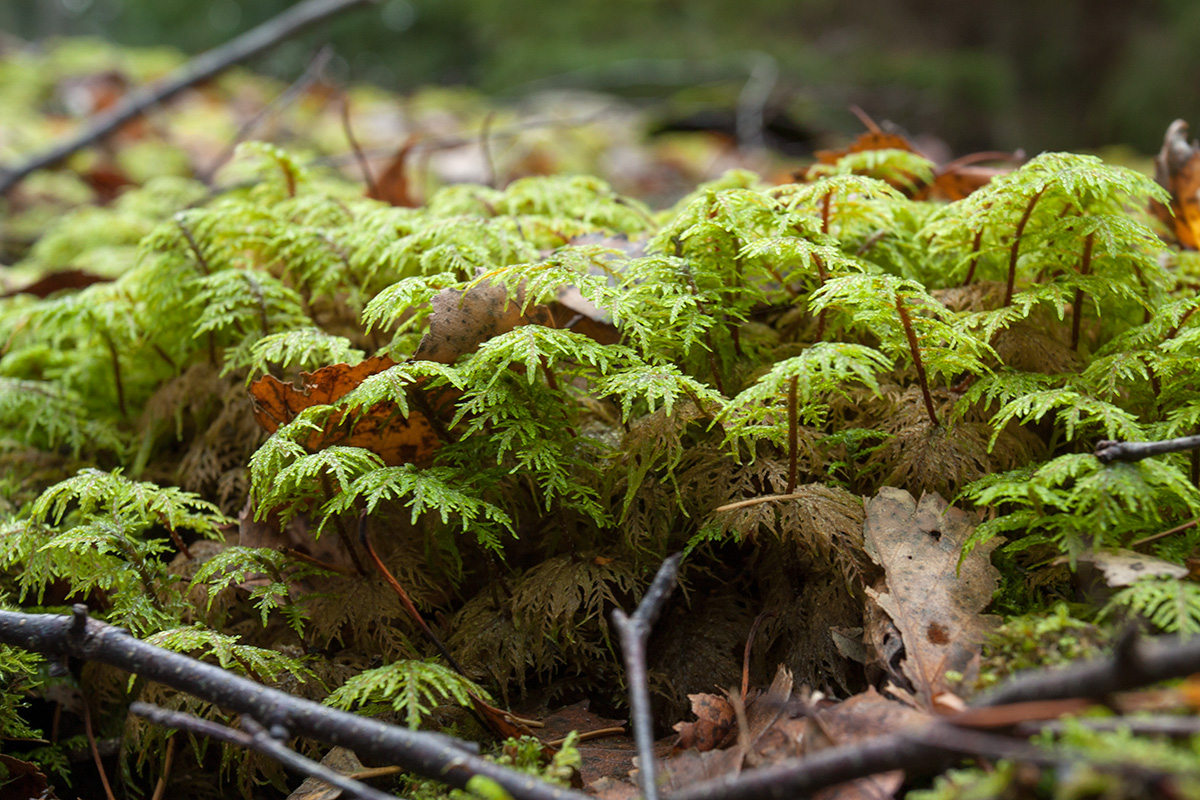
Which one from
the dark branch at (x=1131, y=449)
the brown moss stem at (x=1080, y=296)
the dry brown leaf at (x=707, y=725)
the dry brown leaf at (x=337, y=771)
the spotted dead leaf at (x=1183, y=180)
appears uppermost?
the spotted dead leaf at (x=1183, y=180)

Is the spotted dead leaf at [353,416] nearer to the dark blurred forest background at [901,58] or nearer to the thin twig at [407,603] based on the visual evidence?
the thin twig at [407,603]

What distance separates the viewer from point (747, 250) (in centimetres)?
147

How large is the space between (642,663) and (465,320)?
0.76m

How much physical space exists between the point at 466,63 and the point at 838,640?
11166 millimetres

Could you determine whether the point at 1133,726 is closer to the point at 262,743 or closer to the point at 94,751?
the point at 262,743

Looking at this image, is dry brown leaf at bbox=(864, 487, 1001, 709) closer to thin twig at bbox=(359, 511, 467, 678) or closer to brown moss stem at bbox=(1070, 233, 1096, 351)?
brown moss stem at bbox=(1070, 233, 1096, 351)

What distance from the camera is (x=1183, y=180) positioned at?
2.13 m

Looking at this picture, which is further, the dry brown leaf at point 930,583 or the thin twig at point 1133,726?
the dry brown leaf at point 930,583

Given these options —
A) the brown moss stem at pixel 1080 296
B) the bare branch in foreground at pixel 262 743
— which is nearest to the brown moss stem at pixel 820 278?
the brown moss stem at pixel 1080 296

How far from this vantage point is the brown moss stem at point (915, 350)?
1.35 metres

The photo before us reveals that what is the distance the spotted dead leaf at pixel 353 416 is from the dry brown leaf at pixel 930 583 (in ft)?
2.78

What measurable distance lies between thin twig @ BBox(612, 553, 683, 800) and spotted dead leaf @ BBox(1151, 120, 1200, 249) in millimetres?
1904

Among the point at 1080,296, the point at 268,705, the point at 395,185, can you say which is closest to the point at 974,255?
the point at 1080,296

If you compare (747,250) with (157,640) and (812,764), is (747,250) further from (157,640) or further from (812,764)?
(157,640)
